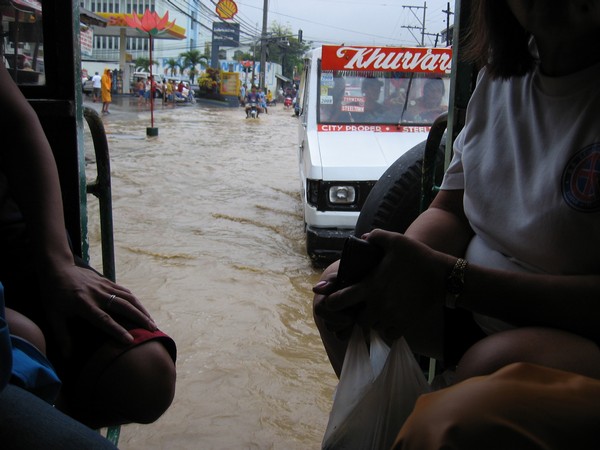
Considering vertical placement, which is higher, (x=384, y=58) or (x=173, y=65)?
(x=173, y=65)

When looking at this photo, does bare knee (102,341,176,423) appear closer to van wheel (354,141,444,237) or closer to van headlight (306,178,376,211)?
van wheel (354,141,444,237)

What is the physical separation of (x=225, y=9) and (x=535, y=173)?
4562 cm

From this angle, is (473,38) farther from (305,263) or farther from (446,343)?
(305,263)

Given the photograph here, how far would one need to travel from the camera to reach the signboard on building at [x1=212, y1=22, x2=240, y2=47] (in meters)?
58.8

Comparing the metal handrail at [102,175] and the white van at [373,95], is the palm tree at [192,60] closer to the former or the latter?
the white van at [373,95]

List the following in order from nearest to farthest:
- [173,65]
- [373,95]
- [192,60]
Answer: [373,95]
[192,60]
[173,65]

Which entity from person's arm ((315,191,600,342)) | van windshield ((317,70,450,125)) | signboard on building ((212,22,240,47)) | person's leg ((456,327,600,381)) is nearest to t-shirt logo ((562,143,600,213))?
person's arm ((315,191,600,342))

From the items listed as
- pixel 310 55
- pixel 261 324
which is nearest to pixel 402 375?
pixel 261 324

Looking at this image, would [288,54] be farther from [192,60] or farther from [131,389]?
[131,389]

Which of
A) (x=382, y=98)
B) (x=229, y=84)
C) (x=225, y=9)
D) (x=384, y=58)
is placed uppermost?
(x=225, y=9)

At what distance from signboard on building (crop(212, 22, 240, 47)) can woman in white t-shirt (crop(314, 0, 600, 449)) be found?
58459 millimetres

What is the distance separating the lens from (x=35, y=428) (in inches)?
36.6

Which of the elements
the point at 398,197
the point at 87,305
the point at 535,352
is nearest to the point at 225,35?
the point at 398,197

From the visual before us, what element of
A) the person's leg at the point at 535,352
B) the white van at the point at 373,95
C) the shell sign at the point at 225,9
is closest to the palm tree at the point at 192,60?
the shell sign at the point at 225,9
